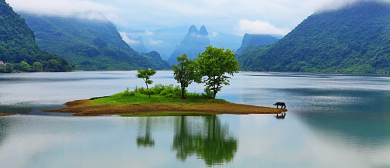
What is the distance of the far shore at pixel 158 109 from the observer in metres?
51.3

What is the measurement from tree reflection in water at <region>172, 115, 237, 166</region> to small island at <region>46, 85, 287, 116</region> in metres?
10.4

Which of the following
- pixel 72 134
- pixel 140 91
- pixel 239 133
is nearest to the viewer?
pixel 72 134

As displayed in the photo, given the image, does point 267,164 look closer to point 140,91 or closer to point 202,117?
point 202,117

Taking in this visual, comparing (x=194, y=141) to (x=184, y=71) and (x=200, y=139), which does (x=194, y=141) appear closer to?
(x=200, y=139)

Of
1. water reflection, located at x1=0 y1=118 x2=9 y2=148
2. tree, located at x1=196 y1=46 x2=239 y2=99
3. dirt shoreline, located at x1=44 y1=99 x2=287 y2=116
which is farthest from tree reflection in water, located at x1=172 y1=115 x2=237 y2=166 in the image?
tree, located at x1=196 y1=46 x2=239 y2=99

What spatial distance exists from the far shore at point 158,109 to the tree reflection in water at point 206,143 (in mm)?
9899

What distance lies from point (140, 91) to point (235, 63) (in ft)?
69.7

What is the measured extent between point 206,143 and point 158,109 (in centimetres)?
2306

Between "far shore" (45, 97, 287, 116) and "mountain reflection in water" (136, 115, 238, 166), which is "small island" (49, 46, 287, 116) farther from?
"mountain reflection in water" (136, 115, 238, 166)

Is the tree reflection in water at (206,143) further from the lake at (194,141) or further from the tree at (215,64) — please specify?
the tree at (215,64)

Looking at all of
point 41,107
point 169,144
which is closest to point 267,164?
point 169,144

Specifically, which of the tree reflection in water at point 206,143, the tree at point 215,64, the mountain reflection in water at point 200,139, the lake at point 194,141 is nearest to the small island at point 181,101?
the tree at point 215,64

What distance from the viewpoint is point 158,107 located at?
55.0 meters

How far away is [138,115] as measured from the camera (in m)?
49.2
